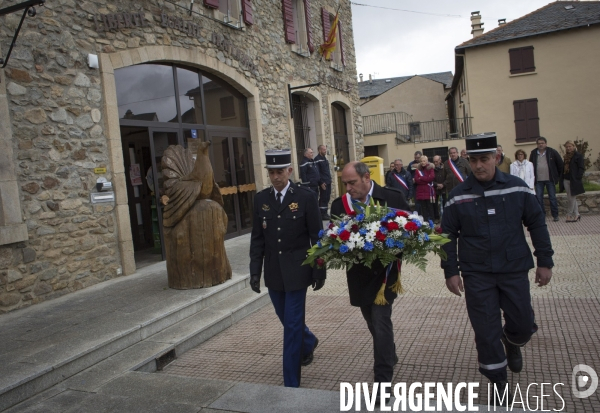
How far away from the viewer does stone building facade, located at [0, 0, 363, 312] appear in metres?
6.70

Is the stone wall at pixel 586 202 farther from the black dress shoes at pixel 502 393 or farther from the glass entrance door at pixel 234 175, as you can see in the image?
the black dress shoes at pixel 502 393

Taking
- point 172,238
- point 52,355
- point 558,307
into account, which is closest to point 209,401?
point 52,355

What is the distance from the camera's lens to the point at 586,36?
946 inches

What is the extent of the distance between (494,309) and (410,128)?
1139 inches

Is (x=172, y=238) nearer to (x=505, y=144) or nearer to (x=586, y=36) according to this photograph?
(x=505, y=144)

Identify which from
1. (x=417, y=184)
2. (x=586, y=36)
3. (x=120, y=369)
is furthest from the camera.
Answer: (x=586, y=36)

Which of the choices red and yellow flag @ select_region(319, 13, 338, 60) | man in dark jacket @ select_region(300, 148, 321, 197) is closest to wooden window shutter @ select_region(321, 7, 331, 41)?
red and yellow flag @ select_region(319, 13, 338, 60)

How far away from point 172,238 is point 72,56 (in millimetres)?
3088

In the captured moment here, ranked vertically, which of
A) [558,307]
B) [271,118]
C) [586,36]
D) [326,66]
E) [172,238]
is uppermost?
[586,36]

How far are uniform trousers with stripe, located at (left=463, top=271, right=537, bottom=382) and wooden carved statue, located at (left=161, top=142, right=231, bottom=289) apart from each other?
393 cm

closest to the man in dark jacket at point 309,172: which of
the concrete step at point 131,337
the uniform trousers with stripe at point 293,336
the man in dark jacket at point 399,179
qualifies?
the man in dark jacket at point 399,179

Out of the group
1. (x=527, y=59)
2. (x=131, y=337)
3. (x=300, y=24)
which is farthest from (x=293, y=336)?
(x=527, y=59)

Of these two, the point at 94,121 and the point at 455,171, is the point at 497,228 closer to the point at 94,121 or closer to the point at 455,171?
the point at 94,121

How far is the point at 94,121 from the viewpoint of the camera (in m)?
7.80
